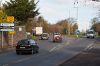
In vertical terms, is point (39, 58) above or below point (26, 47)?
below

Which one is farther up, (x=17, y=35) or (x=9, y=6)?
(x=9, y=6)

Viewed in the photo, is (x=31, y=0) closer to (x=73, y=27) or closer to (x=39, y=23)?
(x=39, y=23)

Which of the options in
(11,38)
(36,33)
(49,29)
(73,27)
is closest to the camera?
(11,38)

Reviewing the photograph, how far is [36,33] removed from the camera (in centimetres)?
11006

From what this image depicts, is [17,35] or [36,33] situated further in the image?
[36,33]

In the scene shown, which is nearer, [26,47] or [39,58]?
[39,58]

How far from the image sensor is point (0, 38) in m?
58.7

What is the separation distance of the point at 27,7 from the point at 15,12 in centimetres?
346

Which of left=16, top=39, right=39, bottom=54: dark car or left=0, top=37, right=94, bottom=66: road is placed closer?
left=0, top=37, right=94, bottom=66: road

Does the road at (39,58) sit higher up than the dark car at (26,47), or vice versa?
the dark car at (26,47)

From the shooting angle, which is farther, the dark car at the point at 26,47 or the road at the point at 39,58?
the dark car at the point at 26,47

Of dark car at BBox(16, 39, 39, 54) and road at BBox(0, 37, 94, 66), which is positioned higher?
dark car at BBox(16, 39, 39, 54)

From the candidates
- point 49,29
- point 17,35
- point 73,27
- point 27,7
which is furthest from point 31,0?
point 73,27

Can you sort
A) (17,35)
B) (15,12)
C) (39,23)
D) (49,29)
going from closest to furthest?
(17,35) < (15,12) < (39,23) < (49,29)
